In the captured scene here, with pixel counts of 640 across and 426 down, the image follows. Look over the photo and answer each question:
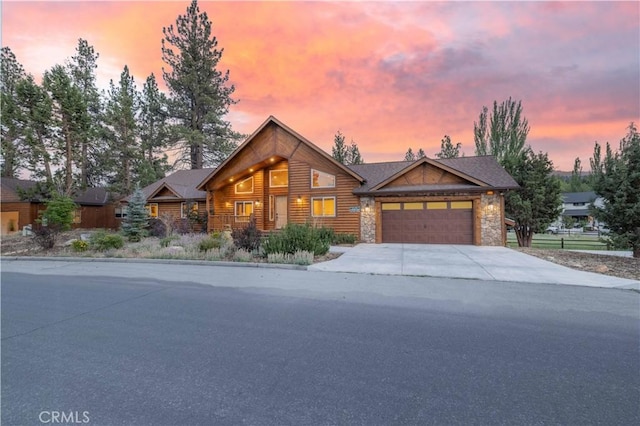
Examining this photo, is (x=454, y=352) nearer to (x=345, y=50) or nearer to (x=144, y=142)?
(x=345, y=50)

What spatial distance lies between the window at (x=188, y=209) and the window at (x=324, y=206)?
935 centimetres

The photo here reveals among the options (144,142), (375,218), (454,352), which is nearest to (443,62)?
(375,218)

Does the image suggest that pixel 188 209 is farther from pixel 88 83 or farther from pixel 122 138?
pixel 88 83

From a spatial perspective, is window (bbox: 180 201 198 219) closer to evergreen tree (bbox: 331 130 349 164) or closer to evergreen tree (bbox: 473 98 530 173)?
evergreen tree (bbox: 331 130 349 164)

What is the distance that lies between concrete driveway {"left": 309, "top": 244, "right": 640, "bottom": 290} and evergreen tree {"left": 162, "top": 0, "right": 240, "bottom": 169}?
23.5m

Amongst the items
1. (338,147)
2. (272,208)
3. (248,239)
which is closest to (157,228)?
(272,208)

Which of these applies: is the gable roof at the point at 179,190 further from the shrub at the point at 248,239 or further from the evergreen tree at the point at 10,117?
Result: the shrub at the point at 248,239

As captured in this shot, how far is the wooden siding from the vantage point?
1560cm

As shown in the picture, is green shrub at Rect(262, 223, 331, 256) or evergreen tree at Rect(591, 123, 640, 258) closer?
evergreen tree at Rect(591, 123, 640, 258)

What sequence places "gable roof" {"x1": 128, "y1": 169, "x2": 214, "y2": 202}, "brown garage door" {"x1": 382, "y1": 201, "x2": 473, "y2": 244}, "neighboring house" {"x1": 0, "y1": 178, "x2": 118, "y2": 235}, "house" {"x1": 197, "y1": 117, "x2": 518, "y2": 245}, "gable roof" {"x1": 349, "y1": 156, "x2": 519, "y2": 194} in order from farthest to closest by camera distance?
1. "neighboring house" {"x1": 0, "y1": 178, "x2": 118, "y2": 235}
2. "gable roof" {"x1": 128, "y1": 169, "x2": 214, "y2": 202}
3. "brown garage door" {"x1": 382, "y1": 201, "x2": 473, "y2": 244}
4. "house" {"x1": 197, "y1": 117, "x2": 518, "y2": 245}
5. "gable roof" {"x1": 349, "y1": 156, "x2": 519, "y2": 194}

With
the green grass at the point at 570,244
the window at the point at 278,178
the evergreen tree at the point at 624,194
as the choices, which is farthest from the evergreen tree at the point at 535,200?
the window at the point at 278,178

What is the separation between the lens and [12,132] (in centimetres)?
2098

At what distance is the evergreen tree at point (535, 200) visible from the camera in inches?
698

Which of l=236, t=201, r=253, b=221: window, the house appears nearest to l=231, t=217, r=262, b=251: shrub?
the house
